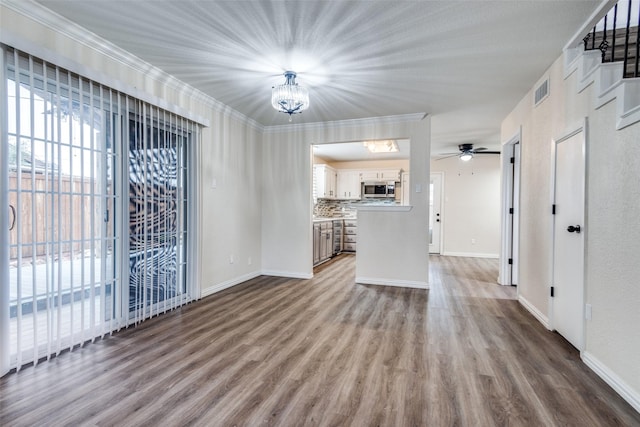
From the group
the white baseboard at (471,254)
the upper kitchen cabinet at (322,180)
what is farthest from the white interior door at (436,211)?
the upper kitchen cabinet at (322,180)

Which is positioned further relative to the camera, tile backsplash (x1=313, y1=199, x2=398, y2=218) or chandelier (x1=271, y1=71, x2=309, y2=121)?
tile backsplash (x1=313, y1=199, x2=398, y2=218)

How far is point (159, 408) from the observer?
1674mm

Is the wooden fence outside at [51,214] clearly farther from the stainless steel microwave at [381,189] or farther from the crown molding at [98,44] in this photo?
the stainless steel microwave at [381,189]

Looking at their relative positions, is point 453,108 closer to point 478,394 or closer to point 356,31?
point 356,31

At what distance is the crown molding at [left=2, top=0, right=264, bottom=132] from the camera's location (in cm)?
205

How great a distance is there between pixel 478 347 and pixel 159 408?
89.8 inches

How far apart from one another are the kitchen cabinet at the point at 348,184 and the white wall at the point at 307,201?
3.30 metres

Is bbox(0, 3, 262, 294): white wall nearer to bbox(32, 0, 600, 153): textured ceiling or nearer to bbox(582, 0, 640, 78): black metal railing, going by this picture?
bbox(32, 0, 600, 153): textured ceiling

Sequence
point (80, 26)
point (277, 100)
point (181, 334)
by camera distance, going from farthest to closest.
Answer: point (277, 100) → point (181, 334) → point (80, 26)

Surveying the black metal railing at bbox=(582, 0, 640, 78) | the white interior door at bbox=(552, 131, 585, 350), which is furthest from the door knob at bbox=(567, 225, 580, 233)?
the black metal railing at bbox=(582, 0, 640, 78)

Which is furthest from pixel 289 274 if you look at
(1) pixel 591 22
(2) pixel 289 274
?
(1) pixel 591 22

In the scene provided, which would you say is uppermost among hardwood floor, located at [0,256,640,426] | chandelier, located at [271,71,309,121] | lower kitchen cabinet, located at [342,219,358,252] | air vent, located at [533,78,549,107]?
air vent, located at [533,78,549,107]

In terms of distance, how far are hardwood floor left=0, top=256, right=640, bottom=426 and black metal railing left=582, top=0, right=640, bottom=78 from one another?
2083mm

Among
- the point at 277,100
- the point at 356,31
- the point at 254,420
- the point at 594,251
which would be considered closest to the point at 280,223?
the point at 277,100
